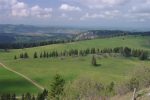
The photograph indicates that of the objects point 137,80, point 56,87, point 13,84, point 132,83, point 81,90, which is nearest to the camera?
point 81,90

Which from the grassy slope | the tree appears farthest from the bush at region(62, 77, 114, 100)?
the grassy slope

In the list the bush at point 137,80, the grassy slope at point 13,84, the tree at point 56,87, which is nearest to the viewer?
the bush at point 137,80

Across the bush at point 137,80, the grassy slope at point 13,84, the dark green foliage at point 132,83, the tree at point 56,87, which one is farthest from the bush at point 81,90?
the grassy slope at point 13,84

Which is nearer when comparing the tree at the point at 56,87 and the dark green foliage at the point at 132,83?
the dark green foliage at the point at 132,83

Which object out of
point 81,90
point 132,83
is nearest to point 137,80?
point 132,83

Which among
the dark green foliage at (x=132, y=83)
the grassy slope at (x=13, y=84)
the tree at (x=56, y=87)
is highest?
the dark green foliage at (x=132, y=83)

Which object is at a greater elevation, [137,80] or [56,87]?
[137,80]

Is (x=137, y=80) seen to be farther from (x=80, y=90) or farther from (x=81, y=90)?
(x=80, y=90)

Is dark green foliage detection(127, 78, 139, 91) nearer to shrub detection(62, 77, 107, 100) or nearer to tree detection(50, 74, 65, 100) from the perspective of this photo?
shrub detection(62, 77, 107, 100)

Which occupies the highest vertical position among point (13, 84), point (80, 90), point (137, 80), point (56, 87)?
point (137, 80)

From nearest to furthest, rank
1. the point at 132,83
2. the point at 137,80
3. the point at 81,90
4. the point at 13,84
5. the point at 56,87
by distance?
the point at 81,90
the point at 137,80
the point at 132,83
the point at 56,87
the point at 13,84

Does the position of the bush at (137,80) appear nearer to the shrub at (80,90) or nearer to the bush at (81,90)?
the bush at (81,90)
